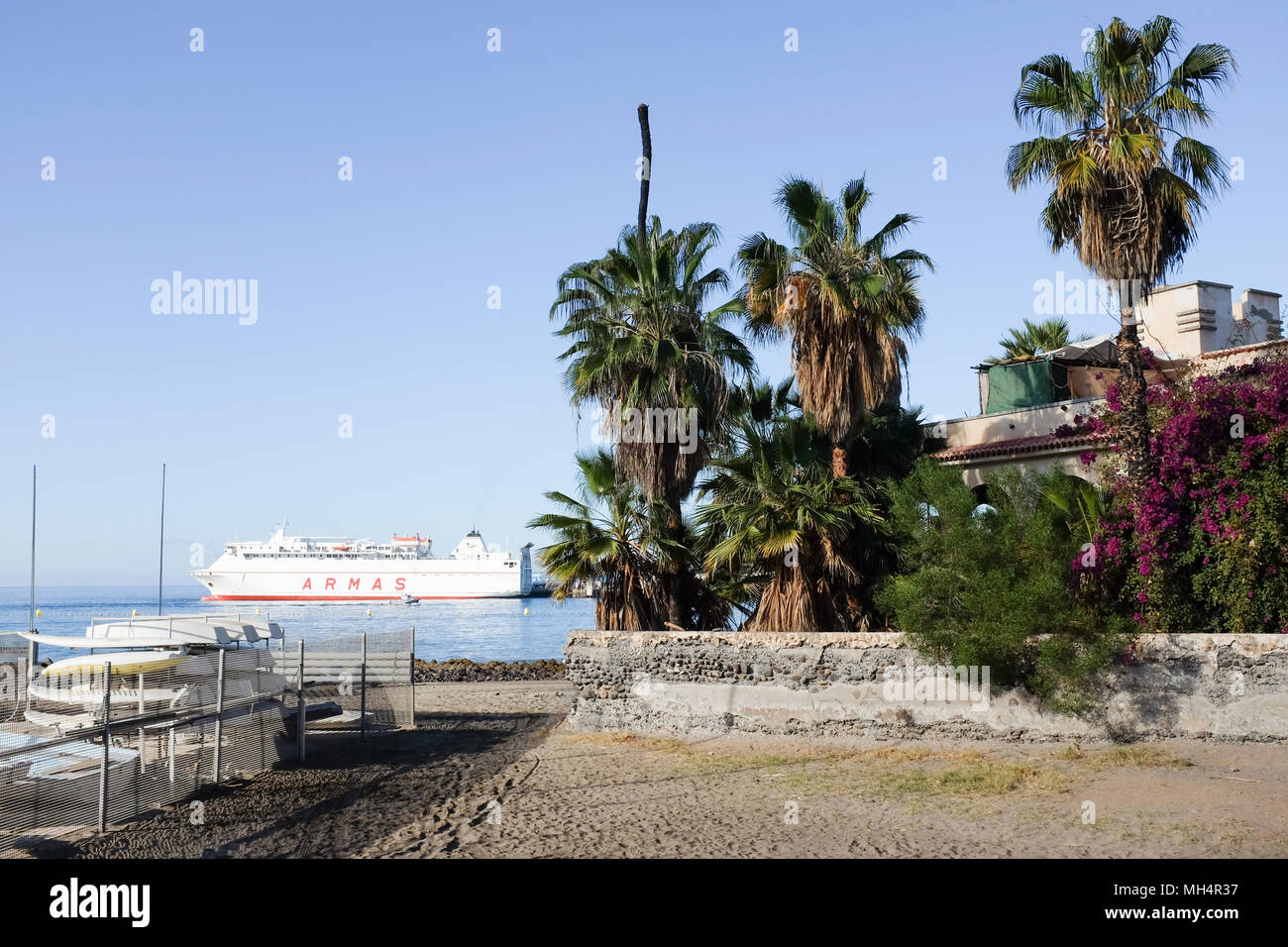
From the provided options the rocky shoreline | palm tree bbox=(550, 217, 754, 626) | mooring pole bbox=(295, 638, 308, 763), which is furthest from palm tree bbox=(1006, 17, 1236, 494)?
the rocky shoreline

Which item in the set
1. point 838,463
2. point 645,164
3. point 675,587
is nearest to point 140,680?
point 675,587

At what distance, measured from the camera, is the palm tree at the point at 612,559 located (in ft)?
65.2

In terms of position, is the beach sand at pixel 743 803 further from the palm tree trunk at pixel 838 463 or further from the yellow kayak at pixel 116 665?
the palm tree trunk at pixel 838 463

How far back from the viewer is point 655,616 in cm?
2028

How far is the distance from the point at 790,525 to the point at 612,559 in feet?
12.3

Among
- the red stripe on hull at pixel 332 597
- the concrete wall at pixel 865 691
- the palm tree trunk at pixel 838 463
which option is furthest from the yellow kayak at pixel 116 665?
the red stripe on hull at pixel 332 597

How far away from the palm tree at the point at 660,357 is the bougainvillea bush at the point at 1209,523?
738 centimetres

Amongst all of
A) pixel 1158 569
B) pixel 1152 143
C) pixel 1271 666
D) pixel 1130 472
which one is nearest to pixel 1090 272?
pixel 1152 143

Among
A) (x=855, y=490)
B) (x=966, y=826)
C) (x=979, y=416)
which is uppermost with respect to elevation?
(x=979, y=416)

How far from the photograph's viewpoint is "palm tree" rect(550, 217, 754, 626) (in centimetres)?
2031

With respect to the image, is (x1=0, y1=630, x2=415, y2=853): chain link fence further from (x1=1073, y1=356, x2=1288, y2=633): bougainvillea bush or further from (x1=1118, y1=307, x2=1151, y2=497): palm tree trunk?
(x1=1118, y1=307, x2=1151, y2=497): palm tree trunk

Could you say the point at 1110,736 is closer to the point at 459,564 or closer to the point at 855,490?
the point at 855,490

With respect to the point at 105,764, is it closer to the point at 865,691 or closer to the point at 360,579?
the point at 865,691

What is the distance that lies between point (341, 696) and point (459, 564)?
85371 millimetres
